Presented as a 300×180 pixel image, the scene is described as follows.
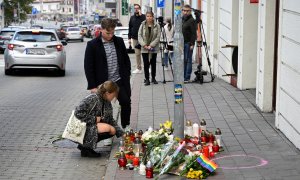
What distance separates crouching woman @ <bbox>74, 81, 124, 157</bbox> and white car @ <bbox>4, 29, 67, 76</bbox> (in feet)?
39.6

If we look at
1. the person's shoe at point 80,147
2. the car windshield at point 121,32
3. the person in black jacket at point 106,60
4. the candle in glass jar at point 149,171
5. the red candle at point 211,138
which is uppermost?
the person in black jacket at point 106,60

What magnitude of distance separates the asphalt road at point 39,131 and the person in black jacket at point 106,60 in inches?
42.3

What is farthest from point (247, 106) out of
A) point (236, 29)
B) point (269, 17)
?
point (236, 29)

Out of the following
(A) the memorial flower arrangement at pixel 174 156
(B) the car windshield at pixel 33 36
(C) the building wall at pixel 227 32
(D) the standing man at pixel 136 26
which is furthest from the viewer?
(B) the car windshield at pixel 33 36

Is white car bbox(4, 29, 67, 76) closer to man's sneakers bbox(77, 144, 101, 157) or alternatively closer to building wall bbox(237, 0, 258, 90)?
building wall bbox(237, 0, 258, 90)

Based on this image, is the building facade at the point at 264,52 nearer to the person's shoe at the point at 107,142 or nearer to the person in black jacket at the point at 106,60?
the person in black jacket at the point at 106,60

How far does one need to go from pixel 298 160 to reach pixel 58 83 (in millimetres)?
11768

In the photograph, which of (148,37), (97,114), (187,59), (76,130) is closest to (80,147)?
(76,130)

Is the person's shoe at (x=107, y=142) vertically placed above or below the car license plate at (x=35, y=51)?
below

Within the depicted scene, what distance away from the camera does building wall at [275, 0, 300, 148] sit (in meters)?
8.64

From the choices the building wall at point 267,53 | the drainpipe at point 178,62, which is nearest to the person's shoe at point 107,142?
the drainpipe at point 178,62

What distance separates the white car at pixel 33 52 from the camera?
67.2ft

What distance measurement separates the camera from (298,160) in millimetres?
7902

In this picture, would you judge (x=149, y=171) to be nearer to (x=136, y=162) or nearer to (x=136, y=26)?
A: (x=136, y=162)
